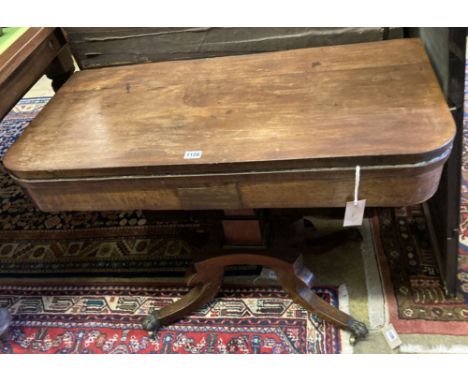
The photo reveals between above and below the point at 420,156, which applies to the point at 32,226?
below

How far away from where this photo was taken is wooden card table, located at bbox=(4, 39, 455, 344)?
0.81m

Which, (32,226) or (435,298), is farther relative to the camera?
(32,226)

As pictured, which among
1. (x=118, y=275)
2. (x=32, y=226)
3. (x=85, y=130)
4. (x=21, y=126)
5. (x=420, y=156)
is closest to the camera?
(x=420, y=156)

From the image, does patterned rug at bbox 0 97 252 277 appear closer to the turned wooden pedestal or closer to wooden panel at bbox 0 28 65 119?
the turned wooden pedestal

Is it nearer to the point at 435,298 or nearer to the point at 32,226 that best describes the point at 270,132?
the point at 435,298

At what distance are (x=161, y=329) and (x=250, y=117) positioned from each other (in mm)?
697

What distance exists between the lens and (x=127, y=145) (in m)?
0.92

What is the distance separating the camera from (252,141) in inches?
33.8

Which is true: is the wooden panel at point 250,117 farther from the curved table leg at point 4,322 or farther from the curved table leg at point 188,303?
the curved table leg at point 4,322

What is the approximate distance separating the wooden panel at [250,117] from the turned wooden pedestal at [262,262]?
10.4 inches

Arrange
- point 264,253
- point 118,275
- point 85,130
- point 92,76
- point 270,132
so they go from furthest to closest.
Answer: point 118,275, point 92,76, point 264,253, point 85,130, point 270,132

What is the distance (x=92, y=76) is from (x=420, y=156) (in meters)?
0.91

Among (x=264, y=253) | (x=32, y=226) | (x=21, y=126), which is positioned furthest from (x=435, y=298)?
(x=21, y=126)

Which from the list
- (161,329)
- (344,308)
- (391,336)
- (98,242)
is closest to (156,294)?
(161,329)
